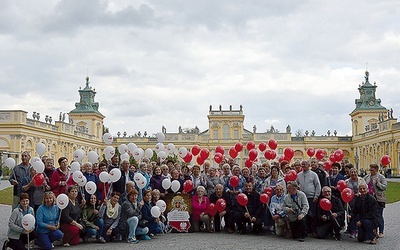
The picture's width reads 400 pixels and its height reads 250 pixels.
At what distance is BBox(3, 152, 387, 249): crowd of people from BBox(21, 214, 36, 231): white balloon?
0.14 meters

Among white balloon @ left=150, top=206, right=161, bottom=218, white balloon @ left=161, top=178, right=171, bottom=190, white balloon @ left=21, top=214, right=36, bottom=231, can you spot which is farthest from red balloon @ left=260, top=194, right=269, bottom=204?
white balloon @ left=21, top=214, right=36, bottom=231

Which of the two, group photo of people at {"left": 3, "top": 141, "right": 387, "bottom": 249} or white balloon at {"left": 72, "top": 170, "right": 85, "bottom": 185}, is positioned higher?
white balloon at {"left": 72, "top": 170, "right": 85, "bottom": 185}

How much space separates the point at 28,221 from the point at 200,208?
370 centimetres

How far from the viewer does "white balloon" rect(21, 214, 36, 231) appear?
680 centimetres

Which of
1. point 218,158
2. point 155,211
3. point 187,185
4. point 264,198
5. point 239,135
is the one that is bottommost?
point 155,211

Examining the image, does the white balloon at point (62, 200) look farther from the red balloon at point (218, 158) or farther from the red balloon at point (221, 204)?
the red balloon at point (218, 158)

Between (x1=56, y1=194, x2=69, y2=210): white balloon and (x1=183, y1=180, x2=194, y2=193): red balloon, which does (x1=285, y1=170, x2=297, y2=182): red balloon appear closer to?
(x1=183, y1=180, x2=194, y2=193): red balloon

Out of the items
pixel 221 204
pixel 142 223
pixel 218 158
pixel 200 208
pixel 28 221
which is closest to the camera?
pixel 28 221

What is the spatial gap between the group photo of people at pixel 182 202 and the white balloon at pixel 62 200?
2 centimetres

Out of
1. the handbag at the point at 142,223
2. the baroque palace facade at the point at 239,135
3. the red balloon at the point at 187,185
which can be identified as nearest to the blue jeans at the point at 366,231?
the red balloon at the point at 187,185

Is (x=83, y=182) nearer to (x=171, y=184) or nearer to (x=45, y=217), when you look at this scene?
(x=45, y=217)

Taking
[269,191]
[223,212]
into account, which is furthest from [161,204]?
[269,191]

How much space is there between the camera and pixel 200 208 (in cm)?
938

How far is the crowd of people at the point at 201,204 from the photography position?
7.79 m
